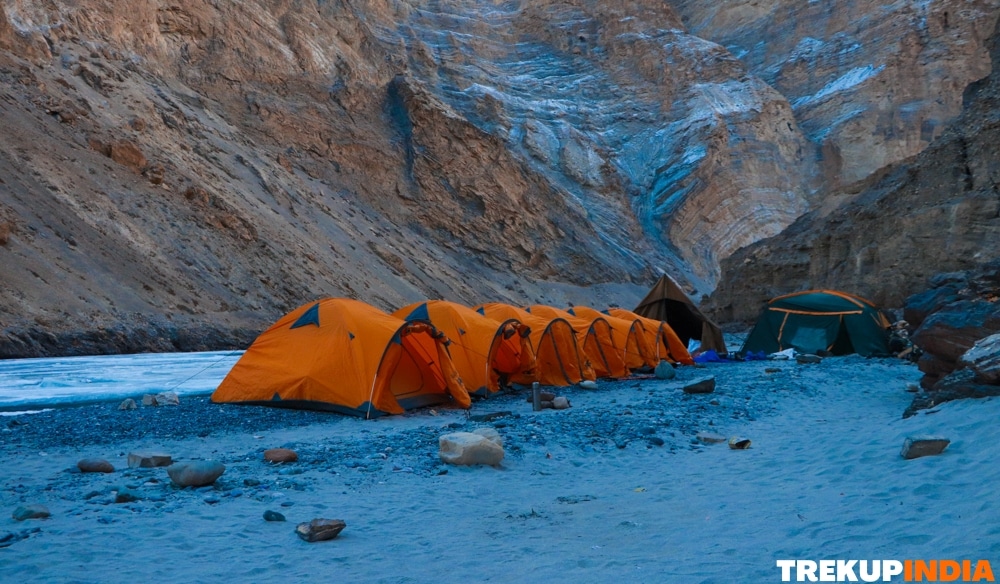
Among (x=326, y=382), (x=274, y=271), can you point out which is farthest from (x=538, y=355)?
(x=274, y=271)

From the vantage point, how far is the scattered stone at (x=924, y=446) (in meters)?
5.62

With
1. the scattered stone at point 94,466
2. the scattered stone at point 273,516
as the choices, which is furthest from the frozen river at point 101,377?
the scattered stone at point 273,516

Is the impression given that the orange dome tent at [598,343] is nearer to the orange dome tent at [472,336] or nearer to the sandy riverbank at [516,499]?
the orange dome tent at [472,336]

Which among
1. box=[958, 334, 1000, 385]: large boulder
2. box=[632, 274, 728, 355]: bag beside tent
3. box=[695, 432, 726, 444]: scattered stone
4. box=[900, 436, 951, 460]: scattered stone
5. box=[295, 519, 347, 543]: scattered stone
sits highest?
box=[632, 274, 728, 355]: bag beside tent

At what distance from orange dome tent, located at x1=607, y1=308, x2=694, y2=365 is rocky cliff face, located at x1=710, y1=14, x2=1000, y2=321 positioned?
973 centimetres

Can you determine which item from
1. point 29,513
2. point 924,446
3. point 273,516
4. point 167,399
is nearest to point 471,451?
point 273,516

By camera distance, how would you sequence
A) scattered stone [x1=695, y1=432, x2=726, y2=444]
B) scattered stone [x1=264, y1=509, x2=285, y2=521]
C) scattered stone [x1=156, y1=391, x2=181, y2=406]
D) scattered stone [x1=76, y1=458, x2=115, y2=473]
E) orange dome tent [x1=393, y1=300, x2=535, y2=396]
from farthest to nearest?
orange dome tent [x1=393, y1=300, x2=535, y2=396], scattered stone [x1=156, y1=391, x2=181, y2=406], scattered stone [x1=695, y1=432, x2=726, y2=444], scattered stone [x1=76, y1=458, x2=115, y2=473], scattered stone [x1=264, y1=509, x2=285, y2=521]

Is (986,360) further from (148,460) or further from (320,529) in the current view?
(148,460)

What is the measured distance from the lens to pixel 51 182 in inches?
984

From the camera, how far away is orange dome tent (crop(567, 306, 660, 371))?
15957mm

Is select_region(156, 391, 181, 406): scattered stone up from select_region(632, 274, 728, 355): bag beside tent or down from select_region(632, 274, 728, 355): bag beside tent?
down

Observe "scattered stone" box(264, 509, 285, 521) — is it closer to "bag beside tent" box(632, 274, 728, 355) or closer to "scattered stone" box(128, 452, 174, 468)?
"scattered stone" box(128, 452, 174, 468)

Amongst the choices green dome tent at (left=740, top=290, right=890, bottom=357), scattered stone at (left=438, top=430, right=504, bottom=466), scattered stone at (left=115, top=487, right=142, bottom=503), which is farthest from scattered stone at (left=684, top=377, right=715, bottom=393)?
scattered stone at (left=115, top=487, right=142, bottom=503)

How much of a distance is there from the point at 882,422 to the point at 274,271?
25186 mm
